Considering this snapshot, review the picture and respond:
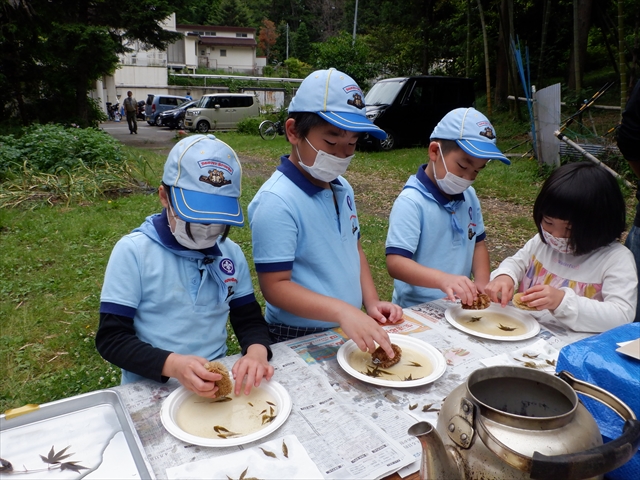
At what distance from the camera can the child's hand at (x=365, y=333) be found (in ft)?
4.94

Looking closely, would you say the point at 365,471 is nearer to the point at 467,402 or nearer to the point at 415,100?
the point at 467,402

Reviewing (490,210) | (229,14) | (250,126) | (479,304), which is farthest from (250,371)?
(229,14)

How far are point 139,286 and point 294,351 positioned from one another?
0.57 m

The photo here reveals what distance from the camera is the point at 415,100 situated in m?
13.2

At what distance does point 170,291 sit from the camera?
5.52ft

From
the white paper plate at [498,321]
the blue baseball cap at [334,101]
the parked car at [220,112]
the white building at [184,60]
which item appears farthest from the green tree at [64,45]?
the white building at [184,60]

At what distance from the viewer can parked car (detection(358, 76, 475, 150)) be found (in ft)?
42.4

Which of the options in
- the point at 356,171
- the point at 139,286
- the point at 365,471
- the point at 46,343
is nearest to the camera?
the point at 365,471

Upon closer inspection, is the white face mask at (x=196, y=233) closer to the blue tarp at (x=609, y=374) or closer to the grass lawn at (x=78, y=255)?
the blue tarp at (x=609, y=374)

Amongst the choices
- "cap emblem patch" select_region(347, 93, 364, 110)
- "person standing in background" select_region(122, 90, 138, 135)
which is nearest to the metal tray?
"cap emblem patch" select_region(347, 93, 364, 110)

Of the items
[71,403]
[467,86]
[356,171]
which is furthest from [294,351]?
Result: [467,86]

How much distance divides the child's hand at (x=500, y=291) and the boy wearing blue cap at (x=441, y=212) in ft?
0.28

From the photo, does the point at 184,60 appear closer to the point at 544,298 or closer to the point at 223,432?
the point at 544,298

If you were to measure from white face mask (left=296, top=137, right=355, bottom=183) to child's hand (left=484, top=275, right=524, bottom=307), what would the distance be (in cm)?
85
